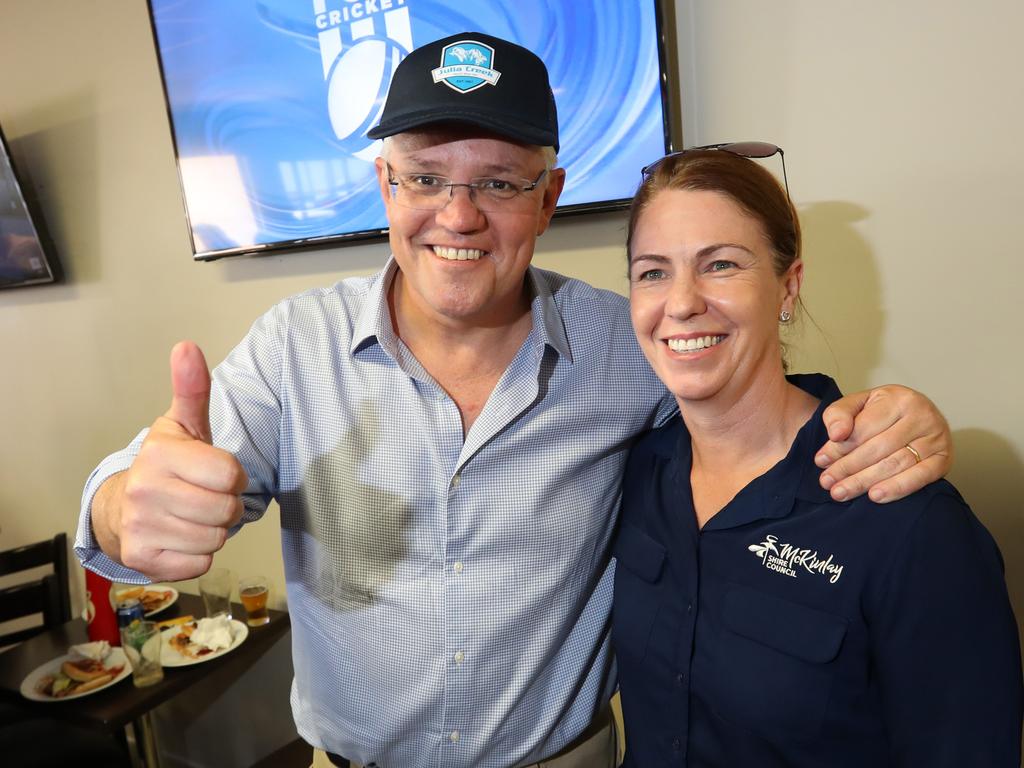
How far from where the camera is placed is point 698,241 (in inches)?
44.0

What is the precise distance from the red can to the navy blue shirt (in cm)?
182

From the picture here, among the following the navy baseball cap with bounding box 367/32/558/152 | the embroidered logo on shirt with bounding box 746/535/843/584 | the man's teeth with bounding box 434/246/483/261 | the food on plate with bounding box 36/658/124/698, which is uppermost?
the navy baseball cap with bounding box 367/32/558/152

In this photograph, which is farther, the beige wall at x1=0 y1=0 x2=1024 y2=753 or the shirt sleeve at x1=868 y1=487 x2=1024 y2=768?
the beige wall at x1=0 y1=0 x2=1024 y2=753

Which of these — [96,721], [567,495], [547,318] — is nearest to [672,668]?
[567,495]

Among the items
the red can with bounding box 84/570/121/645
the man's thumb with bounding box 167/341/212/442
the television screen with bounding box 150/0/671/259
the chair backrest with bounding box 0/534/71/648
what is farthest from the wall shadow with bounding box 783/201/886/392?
the chair backrest with bounding box 0/534/71/648

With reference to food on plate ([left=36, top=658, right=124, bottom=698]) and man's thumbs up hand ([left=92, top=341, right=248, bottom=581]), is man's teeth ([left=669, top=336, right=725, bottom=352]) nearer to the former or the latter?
man's thumbs up hand ([left=92, top=341, right=248, bottom=581])

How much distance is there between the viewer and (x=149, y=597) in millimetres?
2627

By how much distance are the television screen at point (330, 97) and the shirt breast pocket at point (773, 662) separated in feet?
3.63

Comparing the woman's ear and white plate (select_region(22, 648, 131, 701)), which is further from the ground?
the woman's ear

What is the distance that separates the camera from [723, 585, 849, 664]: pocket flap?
38.3 inches

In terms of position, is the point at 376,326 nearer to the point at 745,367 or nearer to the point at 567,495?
the point at 567,495

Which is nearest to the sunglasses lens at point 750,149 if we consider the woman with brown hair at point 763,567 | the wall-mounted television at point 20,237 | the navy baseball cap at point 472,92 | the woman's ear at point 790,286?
the woman with brown hair at point 763,567

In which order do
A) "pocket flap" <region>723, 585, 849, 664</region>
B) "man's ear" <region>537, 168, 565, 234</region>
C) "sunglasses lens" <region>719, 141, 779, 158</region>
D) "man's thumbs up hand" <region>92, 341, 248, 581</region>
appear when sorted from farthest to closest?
"man's ear" <region>537, 168, 565, 234</region>, "sunglasses lens" <region>719, 141, 779, 158</region>, "pocket flap" <region>723, 585, 849, 664</region>, "man's thumbs up hand" <region>92, 341, 248, 581</region>

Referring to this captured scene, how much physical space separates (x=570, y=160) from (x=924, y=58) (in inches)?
31.0
